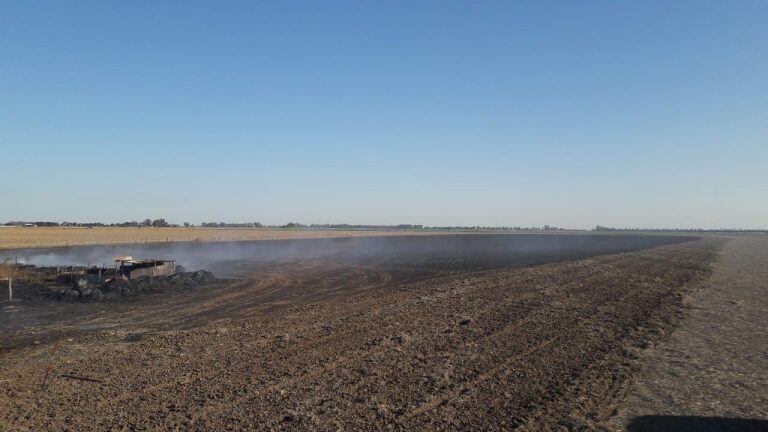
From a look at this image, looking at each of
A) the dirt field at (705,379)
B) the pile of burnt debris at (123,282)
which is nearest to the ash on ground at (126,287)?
the pile of burnt debris at (123,282)

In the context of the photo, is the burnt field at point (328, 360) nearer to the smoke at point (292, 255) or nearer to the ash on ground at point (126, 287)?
the ash on ground at point (126, 287)

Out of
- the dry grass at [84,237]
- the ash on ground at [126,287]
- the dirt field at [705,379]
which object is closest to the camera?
the dirt field at [705,379]

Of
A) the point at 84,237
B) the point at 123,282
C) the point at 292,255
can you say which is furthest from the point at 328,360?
the point at 84,237

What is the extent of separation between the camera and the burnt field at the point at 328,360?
263 inches

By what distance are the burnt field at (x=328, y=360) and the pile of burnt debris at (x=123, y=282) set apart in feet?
4.09

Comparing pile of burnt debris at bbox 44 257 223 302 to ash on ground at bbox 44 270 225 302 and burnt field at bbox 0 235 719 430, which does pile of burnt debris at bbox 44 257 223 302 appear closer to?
ash on ground at bbox 44 270 225 302

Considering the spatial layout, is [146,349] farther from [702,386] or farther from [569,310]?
[569,310]

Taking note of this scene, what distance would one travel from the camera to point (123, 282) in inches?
850

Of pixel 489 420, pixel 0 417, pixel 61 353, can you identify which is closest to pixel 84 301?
pixel 61 353

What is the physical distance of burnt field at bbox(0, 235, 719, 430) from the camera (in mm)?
6688

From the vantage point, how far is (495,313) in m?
14.6

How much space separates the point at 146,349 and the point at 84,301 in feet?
32.9

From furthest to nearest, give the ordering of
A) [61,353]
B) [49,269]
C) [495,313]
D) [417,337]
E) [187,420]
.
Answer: [49,269]
[495,313]
[417,337]
[61,353]
[187,420]

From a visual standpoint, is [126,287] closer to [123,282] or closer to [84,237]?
[123,282]
